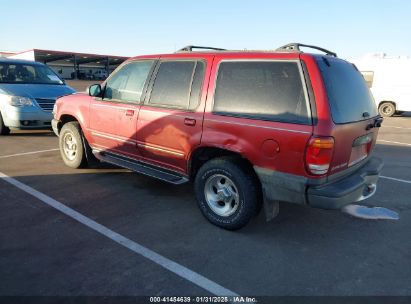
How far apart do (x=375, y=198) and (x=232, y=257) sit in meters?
2.80

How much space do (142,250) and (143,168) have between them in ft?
5.12

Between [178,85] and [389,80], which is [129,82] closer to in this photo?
[178,85]

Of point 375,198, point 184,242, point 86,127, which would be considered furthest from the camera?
point 86,127

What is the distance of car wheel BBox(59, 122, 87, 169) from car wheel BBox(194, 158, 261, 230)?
2588 mm

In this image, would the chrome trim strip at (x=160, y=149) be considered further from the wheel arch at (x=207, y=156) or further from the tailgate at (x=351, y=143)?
the tailgate at (x=351, y=143)

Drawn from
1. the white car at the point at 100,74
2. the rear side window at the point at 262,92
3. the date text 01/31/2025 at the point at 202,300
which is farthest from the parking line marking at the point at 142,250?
the white car at the point at 100,74

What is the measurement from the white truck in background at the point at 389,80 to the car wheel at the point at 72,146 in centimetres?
1446

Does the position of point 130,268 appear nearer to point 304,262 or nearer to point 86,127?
point 304,262

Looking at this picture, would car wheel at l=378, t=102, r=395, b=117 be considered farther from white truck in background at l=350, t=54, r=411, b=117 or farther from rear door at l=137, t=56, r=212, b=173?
rear door at l=137, t=56, r=212, b=173

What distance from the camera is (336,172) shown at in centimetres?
321

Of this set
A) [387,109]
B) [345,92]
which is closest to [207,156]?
[345,92]

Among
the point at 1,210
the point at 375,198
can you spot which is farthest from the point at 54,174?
the point at 375,198

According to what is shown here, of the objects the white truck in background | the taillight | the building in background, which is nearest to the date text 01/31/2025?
the taillight

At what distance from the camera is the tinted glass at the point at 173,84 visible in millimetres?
3955
